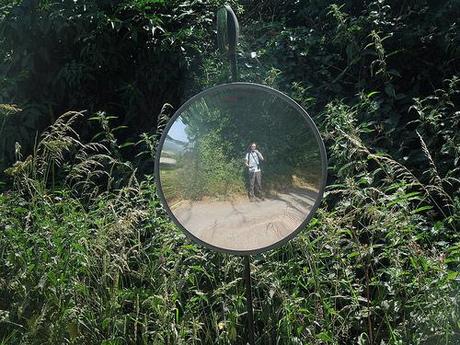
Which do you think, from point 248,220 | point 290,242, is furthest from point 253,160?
point 290,242

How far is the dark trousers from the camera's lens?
3486 millimetres

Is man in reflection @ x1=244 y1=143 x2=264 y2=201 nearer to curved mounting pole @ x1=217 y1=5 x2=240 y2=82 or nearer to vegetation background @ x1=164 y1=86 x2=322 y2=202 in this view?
vegetation background @ x1=164 y1=86 x2=322 y2=202

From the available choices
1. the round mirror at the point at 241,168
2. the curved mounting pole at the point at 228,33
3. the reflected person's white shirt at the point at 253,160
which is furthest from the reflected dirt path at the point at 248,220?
the curved mounting pole at the point at 228,33

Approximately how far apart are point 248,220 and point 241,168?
0.25 metres

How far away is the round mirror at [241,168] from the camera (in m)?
3.46

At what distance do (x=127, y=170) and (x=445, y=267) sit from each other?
2527 mm

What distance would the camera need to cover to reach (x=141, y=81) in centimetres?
655

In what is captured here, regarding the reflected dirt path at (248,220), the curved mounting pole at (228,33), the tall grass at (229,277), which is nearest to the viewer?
the reflected dirt path at (248,220)

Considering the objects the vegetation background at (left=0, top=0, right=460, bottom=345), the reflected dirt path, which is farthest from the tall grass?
the reflected dirt path

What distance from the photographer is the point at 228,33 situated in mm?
3605

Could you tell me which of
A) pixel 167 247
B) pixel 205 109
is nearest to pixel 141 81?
pixel 167 247

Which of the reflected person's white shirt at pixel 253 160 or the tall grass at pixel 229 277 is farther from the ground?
the reflected person's white shirt at pixel 253 160

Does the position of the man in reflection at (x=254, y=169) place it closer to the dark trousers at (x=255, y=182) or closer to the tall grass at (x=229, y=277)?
the dark trousers at (x=255, y=182)

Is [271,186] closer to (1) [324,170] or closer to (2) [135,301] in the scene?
(1) [324,170]
